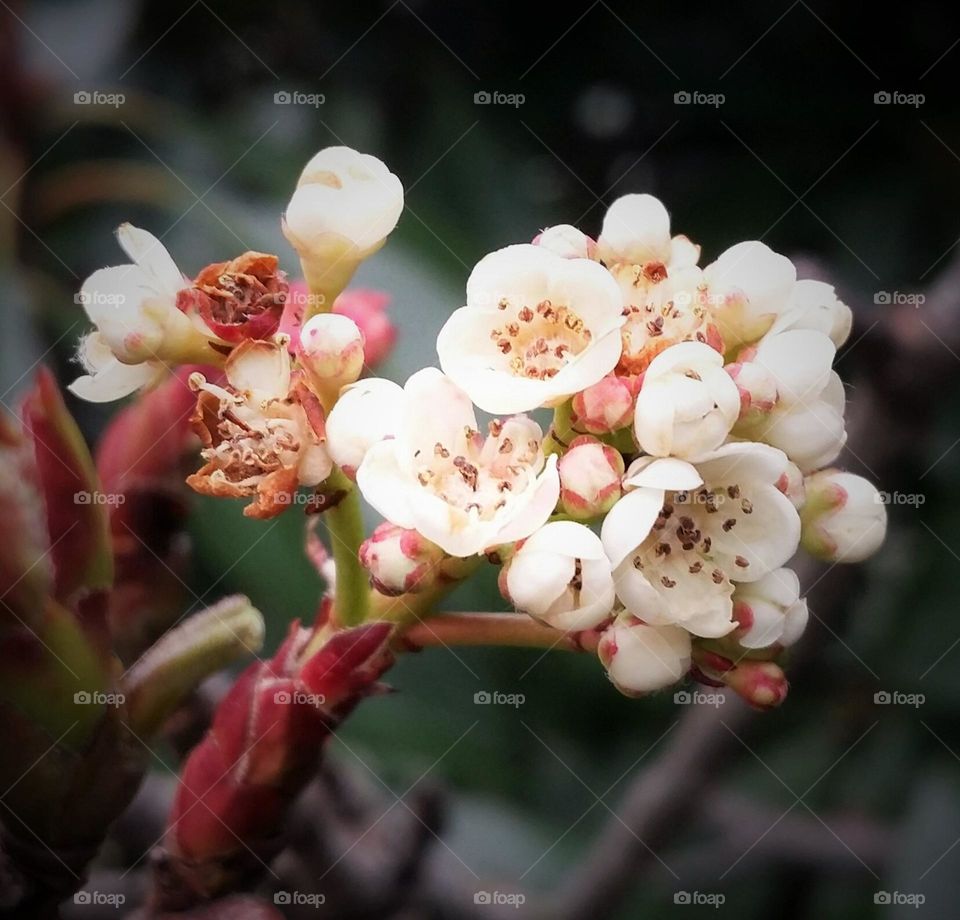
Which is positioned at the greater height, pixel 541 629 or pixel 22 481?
pixel 541 629

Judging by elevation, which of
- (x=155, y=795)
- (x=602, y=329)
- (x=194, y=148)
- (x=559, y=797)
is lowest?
(x=155, y=795)

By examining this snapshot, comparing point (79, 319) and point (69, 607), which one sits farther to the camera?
point (79, 319)

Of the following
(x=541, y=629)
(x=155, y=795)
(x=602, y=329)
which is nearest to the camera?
(x=602, y=329)

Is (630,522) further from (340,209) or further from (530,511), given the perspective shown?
(340,209)

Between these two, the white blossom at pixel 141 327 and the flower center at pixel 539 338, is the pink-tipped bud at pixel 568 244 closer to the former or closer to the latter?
the flower center at pixel 539 338

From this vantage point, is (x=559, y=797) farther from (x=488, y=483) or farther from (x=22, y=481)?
(x=22, y=481)

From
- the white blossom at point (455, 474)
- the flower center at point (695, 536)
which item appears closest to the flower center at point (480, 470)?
the white blossom at point (455, 474)

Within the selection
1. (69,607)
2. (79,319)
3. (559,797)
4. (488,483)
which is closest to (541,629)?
(488,483)
